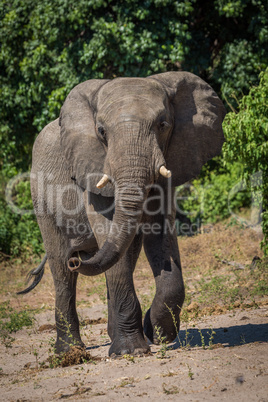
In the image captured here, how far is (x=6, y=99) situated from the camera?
44.3 feet

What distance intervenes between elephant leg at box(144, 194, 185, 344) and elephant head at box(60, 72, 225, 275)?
53 cm

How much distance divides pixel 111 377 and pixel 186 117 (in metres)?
2.67

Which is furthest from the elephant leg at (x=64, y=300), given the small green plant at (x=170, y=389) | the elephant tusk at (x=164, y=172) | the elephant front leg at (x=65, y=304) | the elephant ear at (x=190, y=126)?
the small green plant at (x=170, y=389)

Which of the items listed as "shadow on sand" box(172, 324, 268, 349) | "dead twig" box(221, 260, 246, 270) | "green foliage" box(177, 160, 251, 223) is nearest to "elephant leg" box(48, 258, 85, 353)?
"shadow on sand" box(172, 324, 268, 349)

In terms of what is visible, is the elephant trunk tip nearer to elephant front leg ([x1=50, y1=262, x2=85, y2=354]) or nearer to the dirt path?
the dirt path

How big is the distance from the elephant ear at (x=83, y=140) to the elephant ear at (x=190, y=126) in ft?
2.30

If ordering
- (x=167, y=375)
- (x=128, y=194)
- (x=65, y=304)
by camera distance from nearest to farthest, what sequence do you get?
(x=167, y=375) → (x=128, y=194) → (x=65, y=304)

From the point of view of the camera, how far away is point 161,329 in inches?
217

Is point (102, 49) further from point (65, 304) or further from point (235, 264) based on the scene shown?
point (65, 304)

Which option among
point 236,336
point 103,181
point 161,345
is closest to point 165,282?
point 161,345

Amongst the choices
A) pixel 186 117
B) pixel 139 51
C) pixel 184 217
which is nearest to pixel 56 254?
pixel 186 117

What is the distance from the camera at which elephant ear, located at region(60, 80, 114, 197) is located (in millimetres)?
5500

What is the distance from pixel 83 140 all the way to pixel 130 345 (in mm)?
1963

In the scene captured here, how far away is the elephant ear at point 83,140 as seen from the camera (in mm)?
5500
